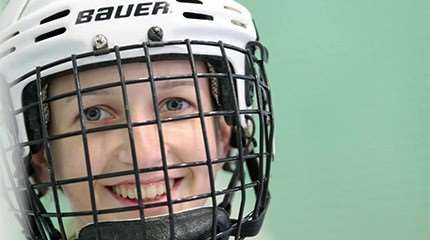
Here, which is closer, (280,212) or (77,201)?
(77,201)

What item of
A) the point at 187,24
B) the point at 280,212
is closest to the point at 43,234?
the point at 187,24

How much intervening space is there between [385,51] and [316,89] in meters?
0.14

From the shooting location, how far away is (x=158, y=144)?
852 mm

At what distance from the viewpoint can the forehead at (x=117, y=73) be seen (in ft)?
2.87

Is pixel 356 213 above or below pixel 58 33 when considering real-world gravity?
below

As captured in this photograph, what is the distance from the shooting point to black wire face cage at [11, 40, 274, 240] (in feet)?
2.61

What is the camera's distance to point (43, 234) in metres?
0.91

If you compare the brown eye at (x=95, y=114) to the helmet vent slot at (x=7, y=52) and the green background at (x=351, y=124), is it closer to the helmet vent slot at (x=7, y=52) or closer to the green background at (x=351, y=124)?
the helmet vent slot at (x=7, y=52)

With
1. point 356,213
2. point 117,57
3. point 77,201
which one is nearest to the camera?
point 117,57

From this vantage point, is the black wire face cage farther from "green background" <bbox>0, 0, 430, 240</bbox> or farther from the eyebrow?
"green background" <bbox>0, 0, 430, 240</bbox>

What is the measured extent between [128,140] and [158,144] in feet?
0.13

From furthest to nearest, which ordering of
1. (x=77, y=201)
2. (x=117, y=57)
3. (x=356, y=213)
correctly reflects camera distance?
(x=356, y=213), (x=77, y=201), (x=117, y=57)

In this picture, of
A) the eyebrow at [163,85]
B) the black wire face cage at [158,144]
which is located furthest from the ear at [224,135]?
the eyebrow at [163,85]

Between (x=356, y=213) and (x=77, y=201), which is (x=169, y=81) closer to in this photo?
(x=77, y=201)
